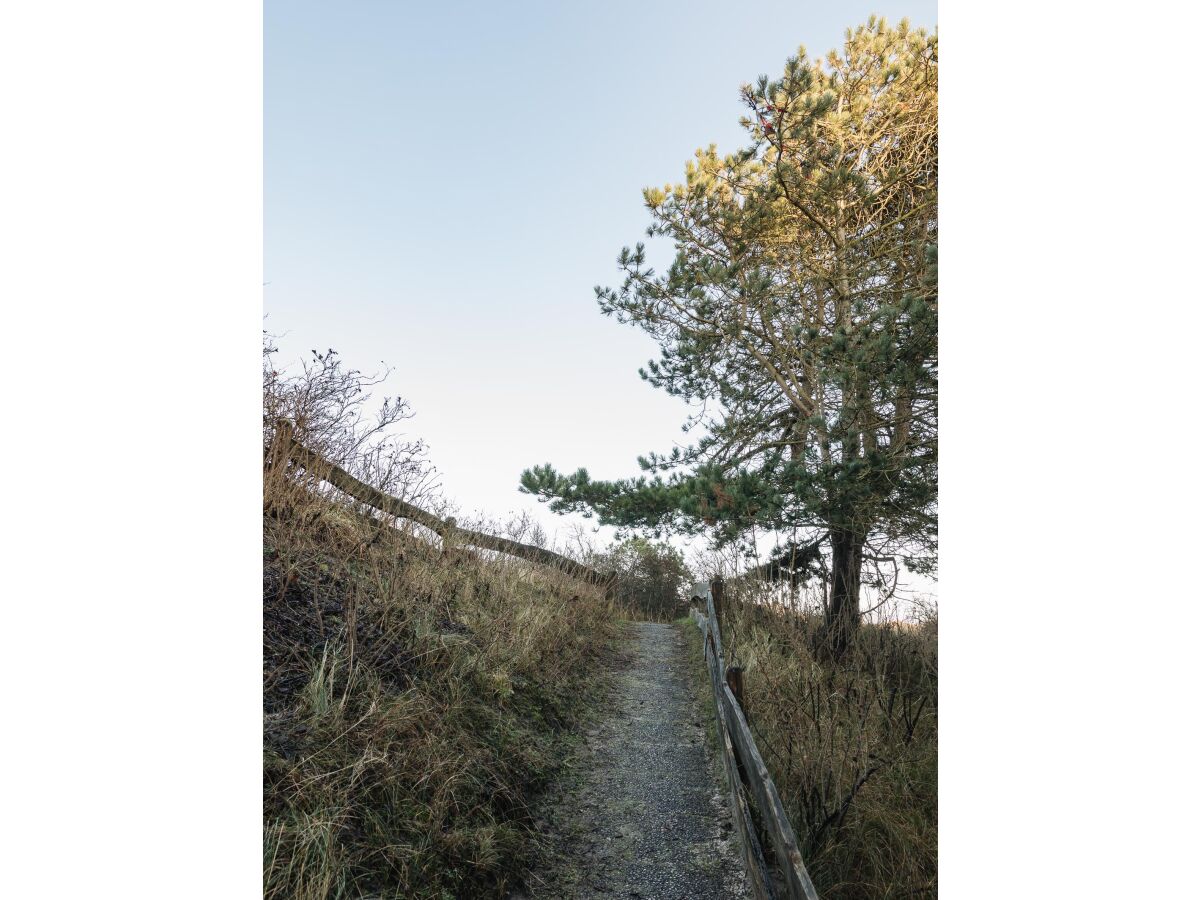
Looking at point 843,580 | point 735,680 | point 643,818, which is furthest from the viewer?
point 843,580

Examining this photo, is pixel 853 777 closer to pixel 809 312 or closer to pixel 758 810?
pixel 758 810

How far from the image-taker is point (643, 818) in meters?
3.84

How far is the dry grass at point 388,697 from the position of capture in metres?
2.62

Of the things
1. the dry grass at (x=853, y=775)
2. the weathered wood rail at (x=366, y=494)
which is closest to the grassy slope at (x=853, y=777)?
the dry grass at (x=853, y=775)

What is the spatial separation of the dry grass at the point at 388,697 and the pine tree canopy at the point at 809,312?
257 centimetres

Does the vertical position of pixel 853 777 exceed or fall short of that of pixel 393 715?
it falls short

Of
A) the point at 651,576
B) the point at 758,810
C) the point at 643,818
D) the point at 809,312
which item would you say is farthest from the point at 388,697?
the point at 651,576

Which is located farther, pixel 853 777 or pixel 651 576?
pixel 651 576

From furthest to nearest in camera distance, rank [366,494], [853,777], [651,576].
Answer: [651,576] < [366,494] < [853,777]

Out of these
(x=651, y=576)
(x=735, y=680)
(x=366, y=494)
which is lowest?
(x=735, y=680)

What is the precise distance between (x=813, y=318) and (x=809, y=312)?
0.26m
